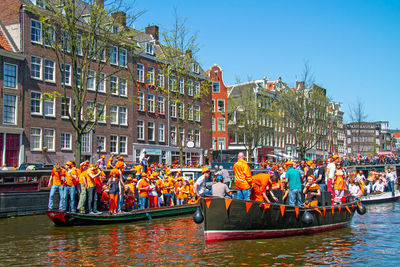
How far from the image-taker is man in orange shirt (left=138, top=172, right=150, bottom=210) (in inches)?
808

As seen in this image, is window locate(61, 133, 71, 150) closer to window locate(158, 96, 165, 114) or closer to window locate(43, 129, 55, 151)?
window locate(43, 129, 55, 151)

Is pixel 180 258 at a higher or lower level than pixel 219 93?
lower

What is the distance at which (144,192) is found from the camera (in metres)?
20.9

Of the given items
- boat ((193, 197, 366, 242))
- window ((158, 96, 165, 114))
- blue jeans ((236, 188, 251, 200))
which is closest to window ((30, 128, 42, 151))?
window ((158, 96, 165, 114))

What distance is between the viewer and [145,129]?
48.8 m

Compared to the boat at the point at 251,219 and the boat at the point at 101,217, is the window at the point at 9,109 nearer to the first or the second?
the boat at the point at 101,217

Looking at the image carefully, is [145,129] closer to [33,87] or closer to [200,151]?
[200,151]

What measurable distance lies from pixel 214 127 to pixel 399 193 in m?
32.9

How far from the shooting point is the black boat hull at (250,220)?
A: 44.7 feet

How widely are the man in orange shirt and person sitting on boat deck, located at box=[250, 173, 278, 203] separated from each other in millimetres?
6921

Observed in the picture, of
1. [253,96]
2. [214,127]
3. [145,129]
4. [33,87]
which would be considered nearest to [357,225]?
[33,87]

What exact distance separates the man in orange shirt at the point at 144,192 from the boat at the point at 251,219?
611 cm

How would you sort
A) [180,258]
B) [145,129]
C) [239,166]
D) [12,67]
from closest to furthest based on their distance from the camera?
[180,258], [239,166], [12,67], [145,129]

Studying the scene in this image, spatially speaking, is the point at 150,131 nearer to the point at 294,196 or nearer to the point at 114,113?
the point at 114,113
